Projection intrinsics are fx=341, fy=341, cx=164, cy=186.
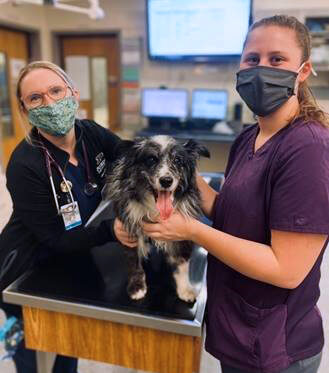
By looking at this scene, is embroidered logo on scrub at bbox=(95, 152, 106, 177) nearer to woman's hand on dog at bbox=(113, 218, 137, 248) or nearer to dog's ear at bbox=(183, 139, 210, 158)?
woman's hand on dog at bbox=(113, 218, 137, 248)

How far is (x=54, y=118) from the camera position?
4.47 feet

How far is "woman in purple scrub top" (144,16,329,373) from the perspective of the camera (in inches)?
33.6

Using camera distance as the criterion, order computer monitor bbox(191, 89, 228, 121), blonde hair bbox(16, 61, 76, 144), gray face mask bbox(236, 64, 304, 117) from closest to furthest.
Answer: gray face mask bbox(236, 64, 304, 117)
blonde hair bbox(16, 61, 76, 144)
computer monitor bbox(191, 89, 228, 121)

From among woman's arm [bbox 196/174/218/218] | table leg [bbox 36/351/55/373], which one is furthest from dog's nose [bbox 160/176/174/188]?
table leg [bbox 36/351/55/373]

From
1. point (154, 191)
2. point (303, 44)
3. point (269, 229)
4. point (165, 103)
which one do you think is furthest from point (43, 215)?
point (165, 103)

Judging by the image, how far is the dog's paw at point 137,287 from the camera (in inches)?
48.3

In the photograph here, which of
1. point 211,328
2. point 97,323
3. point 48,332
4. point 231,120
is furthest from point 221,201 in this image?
point 231,120

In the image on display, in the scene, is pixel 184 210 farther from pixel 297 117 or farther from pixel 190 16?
pixel 190 16

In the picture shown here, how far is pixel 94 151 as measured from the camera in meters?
1.54

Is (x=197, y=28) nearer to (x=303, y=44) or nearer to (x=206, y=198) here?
(x=206, y=198)

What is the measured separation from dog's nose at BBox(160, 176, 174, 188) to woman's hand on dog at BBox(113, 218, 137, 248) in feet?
0.81

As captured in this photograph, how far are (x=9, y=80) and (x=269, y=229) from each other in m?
5.07

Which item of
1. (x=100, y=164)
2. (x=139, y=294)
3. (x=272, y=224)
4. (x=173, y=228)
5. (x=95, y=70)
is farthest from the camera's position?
(x=95, y=70)

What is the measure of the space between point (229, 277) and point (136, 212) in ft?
1.29
